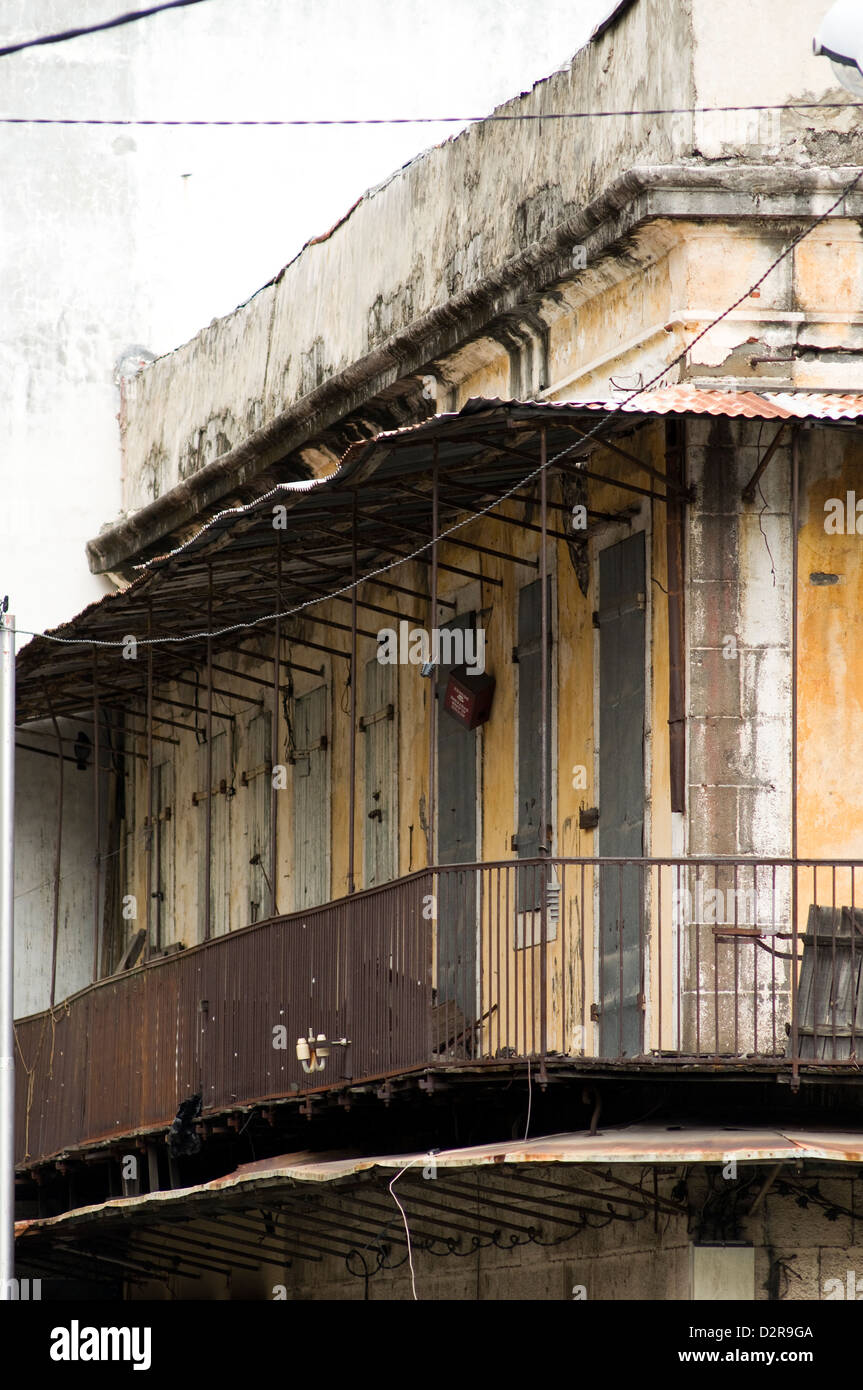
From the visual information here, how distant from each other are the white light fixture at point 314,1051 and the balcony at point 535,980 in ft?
0.21

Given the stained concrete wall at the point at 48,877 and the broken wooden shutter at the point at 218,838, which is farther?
the stained concrete wall at the point at 48,877

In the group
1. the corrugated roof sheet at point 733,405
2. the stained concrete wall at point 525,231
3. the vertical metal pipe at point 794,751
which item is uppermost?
the stained concrete wall at point 525,231

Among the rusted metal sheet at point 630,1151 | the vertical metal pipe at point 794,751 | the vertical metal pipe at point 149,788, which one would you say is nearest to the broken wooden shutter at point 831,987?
the vertical metal pipe at point 794,751

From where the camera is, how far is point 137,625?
18750 millimetres

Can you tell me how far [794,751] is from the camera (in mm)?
14352

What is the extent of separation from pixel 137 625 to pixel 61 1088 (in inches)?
132

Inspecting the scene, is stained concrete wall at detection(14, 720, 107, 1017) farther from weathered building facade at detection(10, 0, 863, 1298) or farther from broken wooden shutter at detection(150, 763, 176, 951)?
weathered building facade at detection(10, 0, 863, 1298)

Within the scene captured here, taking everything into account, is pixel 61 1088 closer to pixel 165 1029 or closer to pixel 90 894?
pixel 165 1029

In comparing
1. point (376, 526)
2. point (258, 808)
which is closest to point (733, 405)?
point (376, 526)

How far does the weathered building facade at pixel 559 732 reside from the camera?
14297 millimetres

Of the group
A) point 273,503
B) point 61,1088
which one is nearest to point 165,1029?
point 61,1088

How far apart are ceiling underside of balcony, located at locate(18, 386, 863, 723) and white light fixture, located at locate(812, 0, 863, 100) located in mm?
1797

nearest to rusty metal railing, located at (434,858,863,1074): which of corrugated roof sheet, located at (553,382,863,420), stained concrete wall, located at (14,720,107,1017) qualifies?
corrugated roof sheet, located at (553,382,863,420)

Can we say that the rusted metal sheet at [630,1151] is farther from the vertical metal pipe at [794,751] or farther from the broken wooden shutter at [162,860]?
the broken wooden shutter at [162,860]
